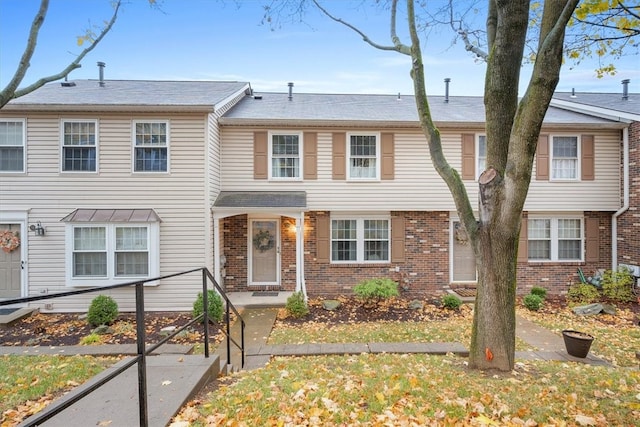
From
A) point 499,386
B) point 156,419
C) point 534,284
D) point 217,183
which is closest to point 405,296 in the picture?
point 534,284

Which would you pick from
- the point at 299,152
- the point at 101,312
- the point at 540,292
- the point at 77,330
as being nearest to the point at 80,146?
the point at 101,312

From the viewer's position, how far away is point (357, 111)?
1056 centimetres

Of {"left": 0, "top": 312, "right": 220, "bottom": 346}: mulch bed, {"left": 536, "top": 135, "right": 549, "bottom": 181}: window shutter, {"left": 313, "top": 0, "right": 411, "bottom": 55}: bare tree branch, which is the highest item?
{"left": 313, "top": 0, "right": 411, "bottom": 55}: bare tree branch

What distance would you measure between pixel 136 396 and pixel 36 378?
2102 mm

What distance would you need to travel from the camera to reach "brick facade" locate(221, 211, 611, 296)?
32.1ft

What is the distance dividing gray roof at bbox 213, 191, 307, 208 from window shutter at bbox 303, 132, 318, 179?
73 centimetres

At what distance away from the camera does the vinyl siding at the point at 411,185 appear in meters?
9.65

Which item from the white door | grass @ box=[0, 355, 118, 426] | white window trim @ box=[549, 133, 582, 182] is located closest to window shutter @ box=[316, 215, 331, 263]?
the white door

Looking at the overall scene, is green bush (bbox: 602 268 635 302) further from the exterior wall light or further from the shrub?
the exterior wall light

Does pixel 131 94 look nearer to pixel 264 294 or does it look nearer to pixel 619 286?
pixel 264 294

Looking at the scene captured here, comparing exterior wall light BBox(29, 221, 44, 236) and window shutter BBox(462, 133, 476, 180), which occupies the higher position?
window shutter BBox(462, 133, 476, 180)

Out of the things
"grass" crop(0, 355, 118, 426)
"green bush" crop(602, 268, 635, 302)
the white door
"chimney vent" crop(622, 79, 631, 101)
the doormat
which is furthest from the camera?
"chimney vent" crop(622, 79, 631, 101)

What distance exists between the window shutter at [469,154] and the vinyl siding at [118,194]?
783 cm

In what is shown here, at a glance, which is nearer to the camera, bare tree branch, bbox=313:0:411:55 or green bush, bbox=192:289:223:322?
bare tree branch, bbox=313:0:411:55
